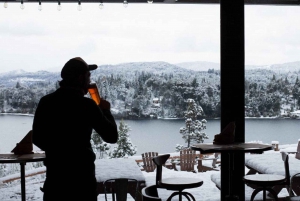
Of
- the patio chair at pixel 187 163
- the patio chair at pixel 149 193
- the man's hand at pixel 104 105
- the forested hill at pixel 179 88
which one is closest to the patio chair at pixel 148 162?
the patio chair at pixel 187 163

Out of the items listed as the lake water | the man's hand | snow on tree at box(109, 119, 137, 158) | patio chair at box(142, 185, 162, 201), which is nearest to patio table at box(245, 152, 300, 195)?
the lake water

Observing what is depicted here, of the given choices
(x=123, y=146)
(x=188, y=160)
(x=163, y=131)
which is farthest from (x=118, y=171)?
(x=188, y=160)

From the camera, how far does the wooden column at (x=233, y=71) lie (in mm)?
4203

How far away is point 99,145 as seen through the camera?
181 inches

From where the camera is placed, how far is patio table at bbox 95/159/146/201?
4414mm

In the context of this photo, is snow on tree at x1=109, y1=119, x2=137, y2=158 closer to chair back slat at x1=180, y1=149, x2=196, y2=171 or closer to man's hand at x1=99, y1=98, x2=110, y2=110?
chair back slat at x1=180, y1=149, x2=196, y2=171

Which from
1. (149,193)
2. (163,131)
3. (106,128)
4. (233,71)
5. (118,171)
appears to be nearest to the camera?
(106,128)

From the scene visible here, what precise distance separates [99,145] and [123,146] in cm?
25

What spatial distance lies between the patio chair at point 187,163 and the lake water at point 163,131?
575 mm

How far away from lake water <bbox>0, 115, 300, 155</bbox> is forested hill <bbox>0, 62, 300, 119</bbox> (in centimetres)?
9

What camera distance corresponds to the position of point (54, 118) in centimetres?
233

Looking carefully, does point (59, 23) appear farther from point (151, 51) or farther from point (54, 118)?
point (54, 118)

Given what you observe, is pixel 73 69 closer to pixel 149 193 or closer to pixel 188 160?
pixel 149 193

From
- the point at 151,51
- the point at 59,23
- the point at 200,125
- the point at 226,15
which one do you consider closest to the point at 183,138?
the point at 200,125
